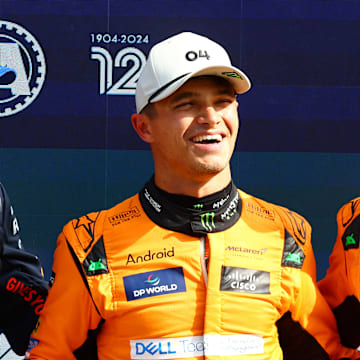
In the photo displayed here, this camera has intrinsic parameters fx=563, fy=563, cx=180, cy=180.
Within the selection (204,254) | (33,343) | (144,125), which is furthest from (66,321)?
(144,125)

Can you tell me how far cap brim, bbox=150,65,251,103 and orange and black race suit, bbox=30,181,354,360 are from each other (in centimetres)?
26

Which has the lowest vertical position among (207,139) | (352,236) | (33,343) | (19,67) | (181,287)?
(33,343)

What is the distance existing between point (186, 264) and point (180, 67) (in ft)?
1.53

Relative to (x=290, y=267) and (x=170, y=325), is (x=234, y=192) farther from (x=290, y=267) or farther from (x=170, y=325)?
(x=170, y=325)

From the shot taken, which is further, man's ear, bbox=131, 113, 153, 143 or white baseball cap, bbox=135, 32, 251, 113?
man's ear, bbox=131, 113, 153, 143

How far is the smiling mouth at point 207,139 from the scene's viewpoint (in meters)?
1.33

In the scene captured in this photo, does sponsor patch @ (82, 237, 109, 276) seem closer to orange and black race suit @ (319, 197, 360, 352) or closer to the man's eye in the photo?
the man's eye

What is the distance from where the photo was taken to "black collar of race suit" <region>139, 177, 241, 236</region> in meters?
1.38

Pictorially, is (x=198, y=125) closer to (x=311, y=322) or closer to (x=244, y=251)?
(x=244, y=251)

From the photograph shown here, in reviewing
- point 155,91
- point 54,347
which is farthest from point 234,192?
point 54,347

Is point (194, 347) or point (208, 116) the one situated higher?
point (208, 116)

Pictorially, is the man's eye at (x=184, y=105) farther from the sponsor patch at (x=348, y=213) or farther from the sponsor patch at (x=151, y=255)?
the sponsor patch at (x=348, y=213)

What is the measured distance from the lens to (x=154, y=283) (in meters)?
1.34

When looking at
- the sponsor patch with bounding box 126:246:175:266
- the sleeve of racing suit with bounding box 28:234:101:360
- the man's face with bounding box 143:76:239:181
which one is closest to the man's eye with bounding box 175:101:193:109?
the man's face with bounding box 143:76:239:181
